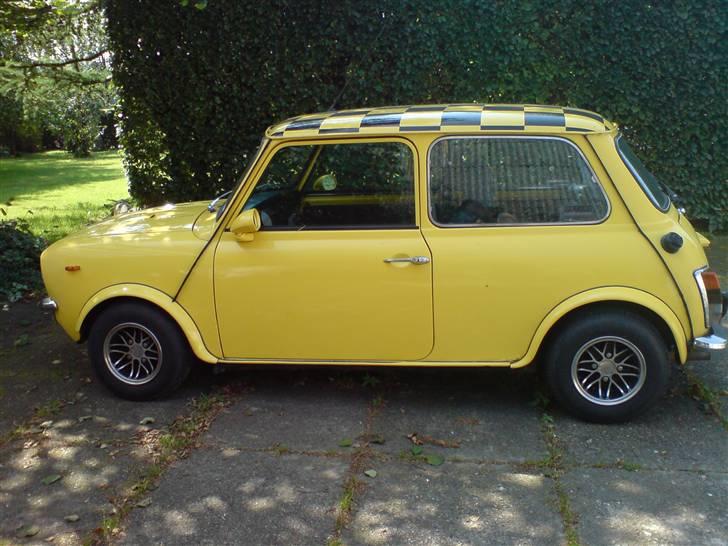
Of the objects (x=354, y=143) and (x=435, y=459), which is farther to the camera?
(x=354, y=143)

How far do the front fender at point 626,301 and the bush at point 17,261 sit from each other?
5.46 m

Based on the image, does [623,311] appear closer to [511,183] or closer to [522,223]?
[522,223]

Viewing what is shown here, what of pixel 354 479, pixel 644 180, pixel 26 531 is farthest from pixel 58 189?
pixel 644 180

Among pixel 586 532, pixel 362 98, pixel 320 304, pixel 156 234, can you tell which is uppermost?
pixel 362 98

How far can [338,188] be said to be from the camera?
15.7 ft

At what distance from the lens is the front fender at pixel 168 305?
466cm

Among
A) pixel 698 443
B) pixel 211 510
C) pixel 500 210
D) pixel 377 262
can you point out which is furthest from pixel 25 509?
pixel 698 443

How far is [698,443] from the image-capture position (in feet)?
13.9

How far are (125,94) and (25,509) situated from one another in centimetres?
605

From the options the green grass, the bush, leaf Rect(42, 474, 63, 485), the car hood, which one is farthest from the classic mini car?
the green grass

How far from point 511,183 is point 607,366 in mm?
1207

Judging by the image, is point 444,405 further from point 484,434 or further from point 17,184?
point 17,184

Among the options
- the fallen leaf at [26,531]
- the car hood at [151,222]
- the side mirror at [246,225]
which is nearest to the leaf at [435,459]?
the side mirror at [246,225]

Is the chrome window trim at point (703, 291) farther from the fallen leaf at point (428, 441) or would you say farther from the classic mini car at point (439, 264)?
the fallen leaf at point (428, 441)
